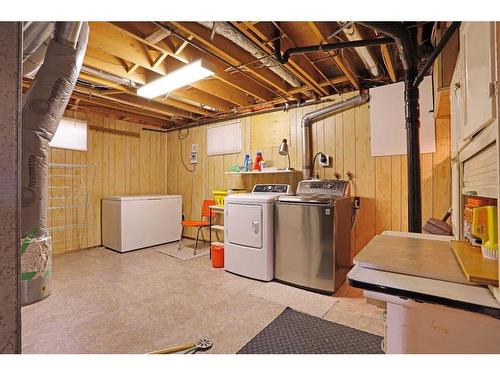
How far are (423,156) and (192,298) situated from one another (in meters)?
2.79

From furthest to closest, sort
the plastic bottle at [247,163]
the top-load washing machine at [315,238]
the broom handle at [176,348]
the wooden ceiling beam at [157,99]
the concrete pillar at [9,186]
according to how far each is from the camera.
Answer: the plastic bottle at [247,163] → the wooden ceiling beam at [157,99] → the top-load washing machine at [315,238] → the broom handle at [176,348] → the concrete pillar at [9,186]

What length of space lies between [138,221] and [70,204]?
3.68 feet

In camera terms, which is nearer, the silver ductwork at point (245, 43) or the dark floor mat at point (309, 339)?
the dark floor mat at point (309, 339)

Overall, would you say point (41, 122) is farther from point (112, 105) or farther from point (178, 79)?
point (112, 105)

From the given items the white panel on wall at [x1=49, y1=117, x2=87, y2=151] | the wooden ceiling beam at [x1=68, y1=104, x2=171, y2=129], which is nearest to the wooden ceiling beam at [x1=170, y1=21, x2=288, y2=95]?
the wooden ceiling beam at [x1=68, y1=104, x2=171, y2=129]

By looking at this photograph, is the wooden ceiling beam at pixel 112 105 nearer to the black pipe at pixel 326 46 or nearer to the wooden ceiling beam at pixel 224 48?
the wooden ceiling beam at pixel 224 48

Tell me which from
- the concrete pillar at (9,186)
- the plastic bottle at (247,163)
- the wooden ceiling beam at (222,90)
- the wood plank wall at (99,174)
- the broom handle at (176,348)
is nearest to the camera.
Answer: the concrete pillar at (9,186)

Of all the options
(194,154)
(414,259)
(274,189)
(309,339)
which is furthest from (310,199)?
(194,154)

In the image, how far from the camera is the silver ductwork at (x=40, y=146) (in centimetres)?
89

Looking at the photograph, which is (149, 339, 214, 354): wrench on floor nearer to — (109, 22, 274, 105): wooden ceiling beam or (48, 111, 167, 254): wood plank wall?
(109, 22, 274, 105): wooden ceiling beam

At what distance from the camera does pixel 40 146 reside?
917mm

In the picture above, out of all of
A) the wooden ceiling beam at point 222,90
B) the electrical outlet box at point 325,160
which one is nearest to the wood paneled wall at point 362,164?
the electrical outlet box at point 325,160

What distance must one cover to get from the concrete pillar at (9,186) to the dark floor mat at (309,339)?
131 cm
